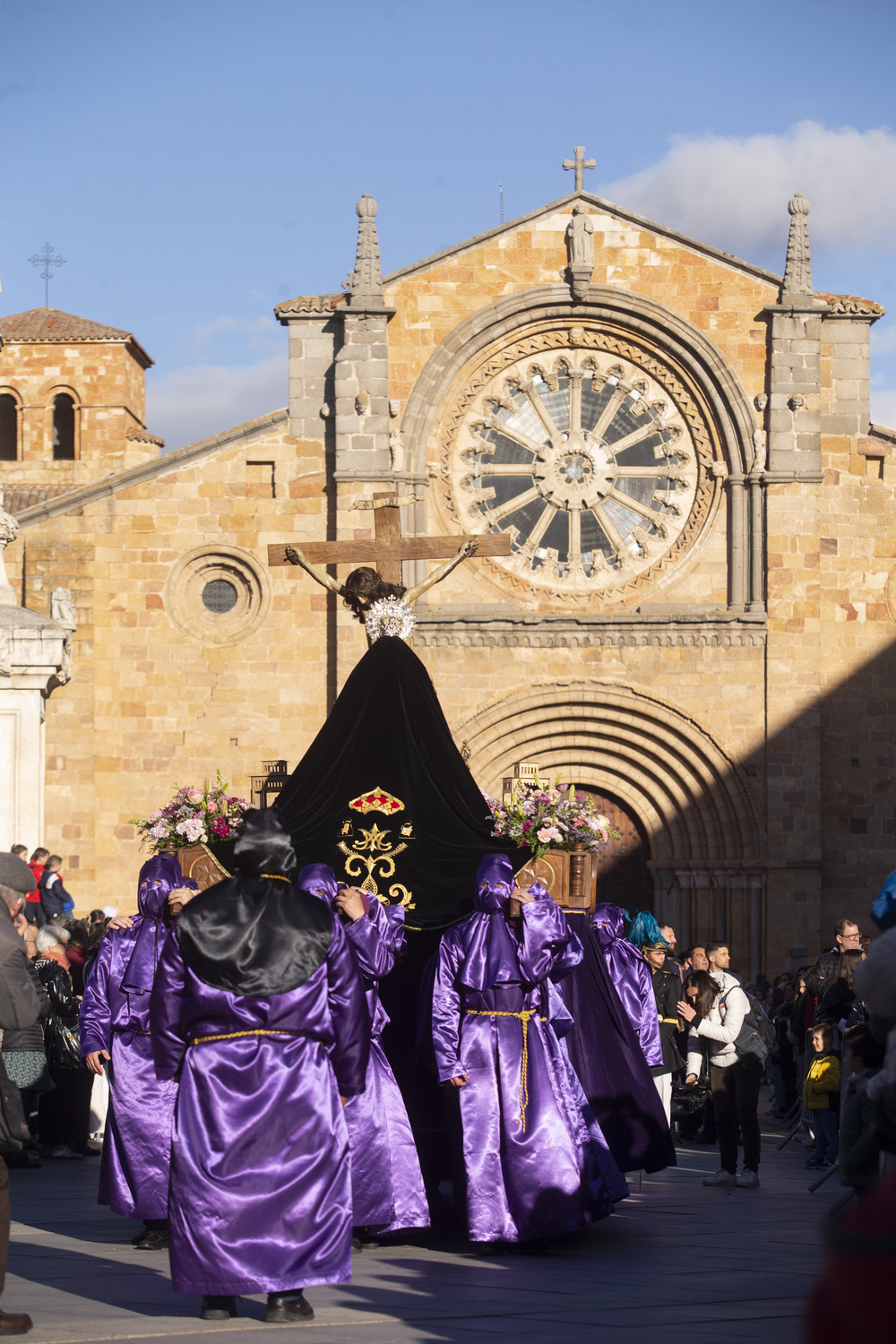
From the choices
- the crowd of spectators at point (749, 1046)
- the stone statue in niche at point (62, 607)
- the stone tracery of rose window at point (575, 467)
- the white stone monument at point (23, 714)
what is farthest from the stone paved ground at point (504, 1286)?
the stone tracery of rose window at point (575, 467)

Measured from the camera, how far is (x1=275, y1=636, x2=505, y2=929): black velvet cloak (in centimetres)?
936

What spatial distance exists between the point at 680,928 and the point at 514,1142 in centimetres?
1458

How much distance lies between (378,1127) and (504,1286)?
128 cm

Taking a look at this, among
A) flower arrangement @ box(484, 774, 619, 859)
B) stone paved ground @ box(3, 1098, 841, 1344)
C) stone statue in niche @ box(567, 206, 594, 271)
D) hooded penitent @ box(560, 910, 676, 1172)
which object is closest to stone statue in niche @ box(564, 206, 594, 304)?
stone statue in niche @ box(567, 206, 594, 271)

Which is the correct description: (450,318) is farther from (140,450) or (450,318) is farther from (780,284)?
(140,450)

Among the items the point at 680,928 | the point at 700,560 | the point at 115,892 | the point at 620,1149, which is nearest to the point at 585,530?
the point at 700,560

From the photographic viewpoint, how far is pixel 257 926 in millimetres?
6109

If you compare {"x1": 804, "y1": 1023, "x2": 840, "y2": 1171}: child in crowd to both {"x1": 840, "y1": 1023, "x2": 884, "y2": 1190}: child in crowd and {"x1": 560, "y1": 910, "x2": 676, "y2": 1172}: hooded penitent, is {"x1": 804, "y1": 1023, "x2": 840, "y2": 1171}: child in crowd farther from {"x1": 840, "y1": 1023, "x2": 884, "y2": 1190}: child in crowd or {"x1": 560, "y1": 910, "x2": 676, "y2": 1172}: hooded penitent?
{"x1": 840, "y1": 1023, "x2": 884, "y2": 1190}: child in crowd

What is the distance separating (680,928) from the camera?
73.0 feet

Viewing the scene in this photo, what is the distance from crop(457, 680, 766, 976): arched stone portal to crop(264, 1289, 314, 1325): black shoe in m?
16.1

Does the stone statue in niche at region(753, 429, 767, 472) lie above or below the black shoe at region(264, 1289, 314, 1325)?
above

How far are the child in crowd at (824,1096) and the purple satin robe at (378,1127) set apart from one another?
12.0 feet

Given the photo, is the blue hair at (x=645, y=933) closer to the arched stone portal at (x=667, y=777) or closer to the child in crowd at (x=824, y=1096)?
the child in crowd at (x=824, y=1096)

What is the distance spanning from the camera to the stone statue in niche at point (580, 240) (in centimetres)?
2250
